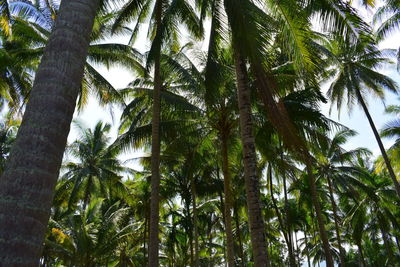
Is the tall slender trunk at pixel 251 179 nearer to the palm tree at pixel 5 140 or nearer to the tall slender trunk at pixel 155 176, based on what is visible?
the tall slender trunk at pixel 155 176

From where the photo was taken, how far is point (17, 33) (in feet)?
54.5

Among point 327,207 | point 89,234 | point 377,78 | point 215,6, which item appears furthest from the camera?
point 327,207

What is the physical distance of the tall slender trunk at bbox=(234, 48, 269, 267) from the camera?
712 cm

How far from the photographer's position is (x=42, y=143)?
9.11 feet

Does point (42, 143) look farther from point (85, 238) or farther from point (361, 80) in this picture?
point (361, 80)

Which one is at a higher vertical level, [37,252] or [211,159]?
[211,159]

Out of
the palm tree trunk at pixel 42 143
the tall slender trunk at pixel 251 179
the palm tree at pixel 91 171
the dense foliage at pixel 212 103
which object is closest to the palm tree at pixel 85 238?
the dense foliage at pixel 212 103

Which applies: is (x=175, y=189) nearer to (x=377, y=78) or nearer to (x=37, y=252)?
(x=377, y=78)

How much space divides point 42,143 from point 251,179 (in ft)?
17.8

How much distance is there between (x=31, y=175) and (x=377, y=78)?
72.5ft

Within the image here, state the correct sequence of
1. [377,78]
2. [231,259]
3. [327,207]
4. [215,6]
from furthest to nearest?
[327,207] → [377,78] → [231,259] → [215,6]

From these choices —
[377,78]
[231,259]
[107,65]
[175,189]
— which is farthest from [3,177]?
[377,78]

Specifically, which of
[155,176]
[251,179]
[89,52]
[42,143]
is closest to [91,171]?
[89,52]

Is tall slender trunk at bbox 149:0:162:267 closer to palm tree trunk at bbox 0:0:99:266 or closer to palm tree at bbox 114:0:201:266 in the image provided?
palm tree at bbox 114:0:201:266
